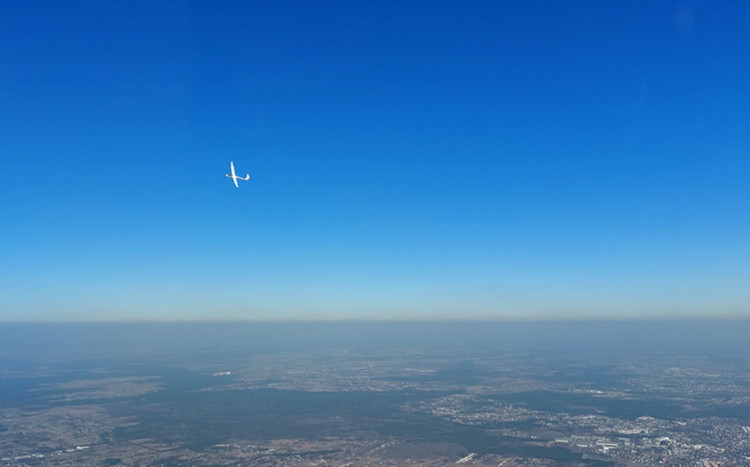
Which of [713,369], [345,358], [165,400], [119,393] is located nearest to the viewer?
[165,400]

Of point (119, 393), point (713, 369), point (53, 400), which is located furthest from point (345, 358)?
point (713, 369)

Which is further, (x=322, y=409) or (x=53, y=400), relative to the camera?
(x=53, y=400)

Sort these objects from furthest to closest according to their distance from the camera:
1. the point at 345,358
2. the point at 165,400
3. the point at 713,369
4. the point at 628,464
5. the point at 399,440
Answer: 1. the point at 345,358
2. the point at 713,369
3. the point at 165,400
4. the point at 399,440
5. the point at 628,464

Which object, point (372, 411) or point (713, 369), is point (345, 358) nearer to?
point (372, 411)

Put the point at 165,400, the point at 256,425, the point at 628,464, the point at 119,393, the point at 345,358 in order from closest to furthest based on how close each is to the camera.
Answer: the point at 628,464 < the point at 256,425 < the point at 165,400 < the point at 119,393 < the point at 345,358

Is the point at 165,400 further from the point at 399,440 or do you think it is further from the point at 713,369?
the point at 713,369

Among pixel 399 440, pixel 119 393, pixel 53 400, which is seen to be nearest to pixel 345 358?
pixel 119 393
